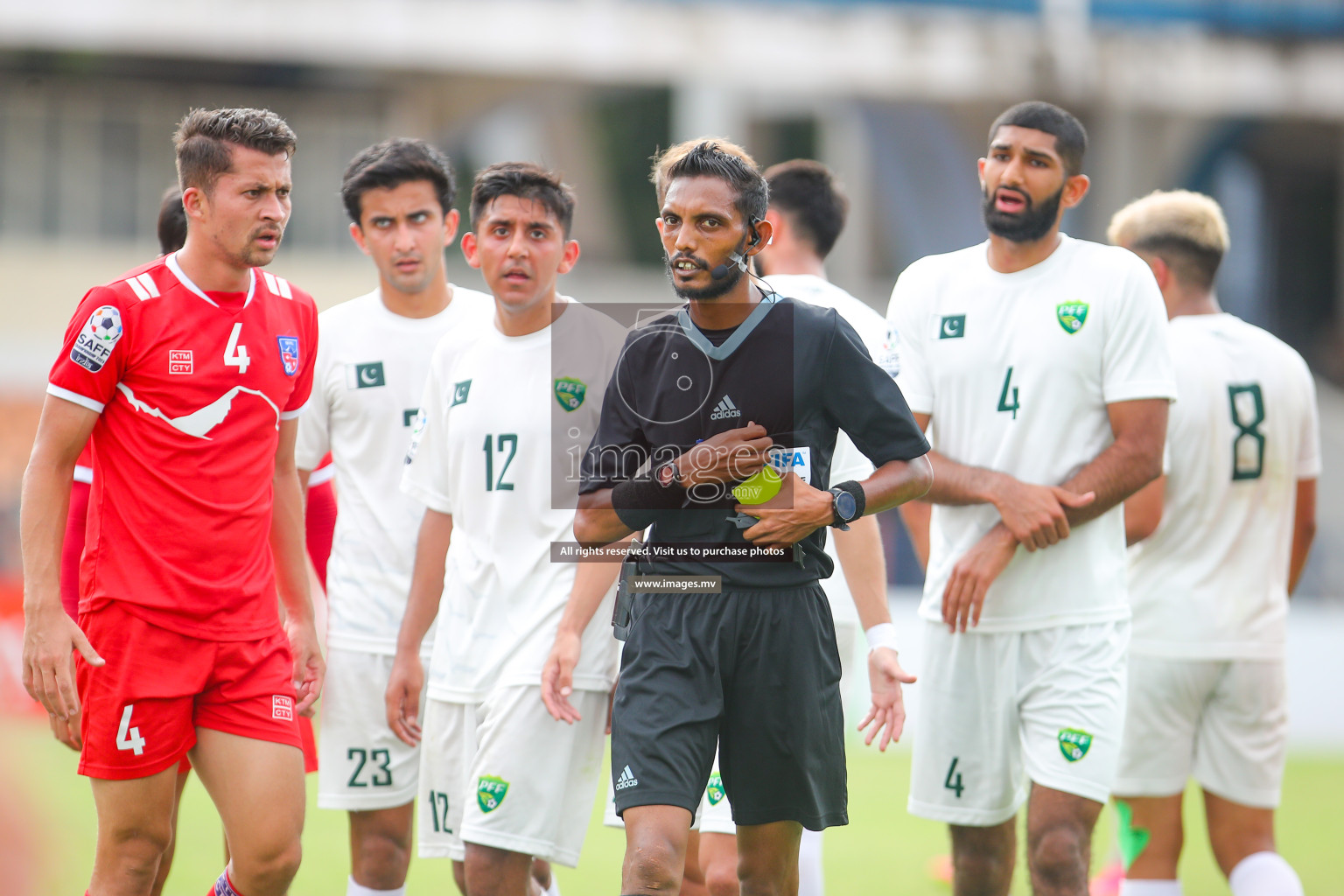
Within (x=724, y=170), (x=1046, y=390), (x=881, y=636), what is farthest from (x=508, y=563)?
(x=1046, y=390)

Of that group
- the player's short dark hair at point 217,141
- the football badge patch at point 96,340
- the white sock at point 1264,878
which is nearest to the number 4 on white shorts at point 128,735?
the football badge patch at point 96,340

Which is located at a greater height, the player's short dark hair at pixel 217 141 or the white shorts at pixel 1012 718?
the player's short dark hair at pixel 217 141

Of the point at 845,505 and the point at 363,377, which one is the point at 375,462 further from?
the point at 845,505

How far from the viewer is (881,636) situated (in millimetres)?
4785

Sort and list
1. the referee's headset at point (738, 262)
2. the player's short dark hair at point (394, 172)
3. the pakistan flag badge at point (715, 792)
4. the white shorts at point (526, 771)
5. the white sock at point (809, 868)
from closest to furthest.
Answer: the referee's headset at point (738, 262) → the white shorts at point (526, 771) → the pakistan flag badge at point (715, 792) → the white sock at point (809, 868) → the player's short dark hair at point (394, 172)

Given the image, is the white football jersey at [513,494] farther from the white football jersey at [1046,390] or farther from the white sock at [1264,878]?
the white sock at [1264,878]

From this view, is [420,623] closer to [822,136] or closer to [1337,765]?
[1337,765]

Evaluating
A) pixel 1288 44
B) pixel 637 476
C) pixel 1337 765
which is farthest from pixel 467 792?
pixel 1288 44

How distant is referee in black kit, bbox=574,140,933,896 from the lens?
12.7 feet

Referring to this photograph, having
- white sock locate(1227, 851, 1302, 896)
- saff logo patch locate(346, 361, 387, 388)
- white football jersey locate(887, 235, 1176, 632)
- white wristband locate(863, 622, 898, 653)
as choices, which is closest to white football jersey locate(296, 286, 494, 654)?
saff logo patch locate(346, 361, 387, 388)

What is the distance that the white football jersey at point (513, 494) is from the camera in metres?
4.77

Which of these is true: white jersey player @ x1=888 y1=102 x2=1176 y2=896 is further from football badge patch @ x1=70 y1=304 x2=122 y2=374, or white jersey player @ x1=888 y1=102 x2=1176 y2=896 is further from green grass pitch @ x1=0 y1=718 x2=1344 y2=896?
green grass pitch @ x1=0 y1=718 x2=1344 y2=896

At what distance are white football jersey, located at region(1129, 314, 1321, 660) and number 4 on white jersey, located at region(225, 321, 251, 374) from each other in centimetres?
349

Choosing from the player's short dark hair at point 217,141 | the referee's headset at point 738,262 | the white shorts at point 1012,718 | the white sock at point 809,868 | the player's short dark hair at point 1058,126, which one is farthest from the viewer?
the white sock at point 809,868
